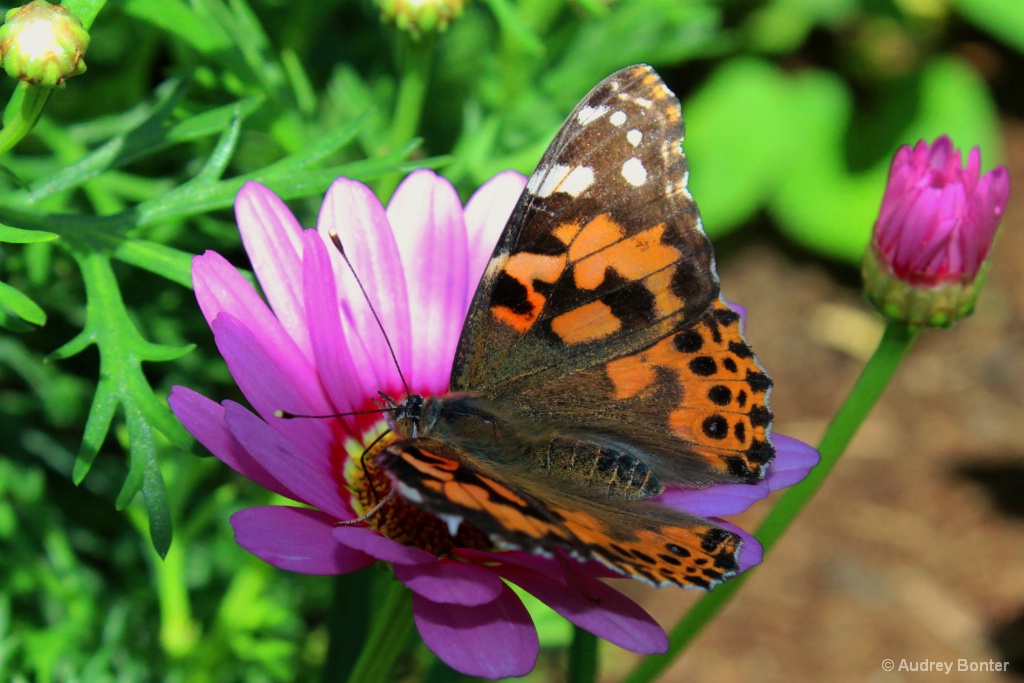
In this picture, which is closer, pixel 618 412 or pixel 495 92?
pixel 618 412

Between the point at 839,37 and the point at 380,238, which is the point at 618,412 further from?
the point at 839,37

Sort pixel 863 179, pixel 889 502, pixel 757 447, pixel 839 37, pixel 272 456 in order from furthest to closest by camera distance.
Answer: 1. pixel 839 37
2. pixel 863 179
3. pixel 889 502
4. pixel 757 447
5. pixel 272 456

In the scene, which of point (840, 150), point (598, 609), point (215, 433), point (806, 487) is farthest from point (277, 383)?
point (840, 150)

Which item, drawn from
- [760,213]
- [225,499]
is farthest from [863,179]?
[225,499]

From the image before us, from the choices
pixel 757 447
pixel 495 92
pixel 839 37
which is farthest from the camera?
pixel 839 37

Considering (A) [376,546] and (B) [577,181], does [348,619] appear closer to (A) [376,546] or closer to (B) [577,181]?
(A) [376,546]

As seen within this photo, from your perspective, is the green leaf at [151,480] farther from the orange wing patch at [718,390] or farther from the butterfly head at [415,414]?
the orange wing patch at [718,390]

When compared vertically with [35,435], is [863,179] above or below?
above

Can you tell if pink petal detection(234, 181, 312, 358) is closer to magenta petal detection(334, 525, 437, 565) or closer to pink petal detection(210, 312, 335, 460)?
pink petal detection(210, 312, 335, 460)
